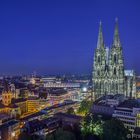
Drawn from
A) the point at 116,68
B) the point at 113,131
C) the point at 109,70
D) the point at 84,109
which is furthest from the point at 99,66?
the point at 113,131

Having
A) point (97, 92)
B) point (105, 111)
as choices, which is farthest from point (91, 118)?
point (97, 92)

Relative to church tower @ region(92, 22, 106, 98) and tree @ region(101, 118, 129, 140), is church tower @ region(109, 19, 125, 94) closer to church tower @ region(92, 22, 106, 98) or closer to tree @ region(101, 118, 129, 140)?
church tower @ region(92, 22, 106, 98)

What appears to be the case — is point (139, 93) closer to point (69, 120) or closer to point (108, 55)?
point (108, 55)

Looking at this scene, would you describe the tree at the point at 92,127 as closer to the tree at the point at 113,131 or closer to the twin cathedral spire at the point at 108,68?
the tree at the point at 113,131

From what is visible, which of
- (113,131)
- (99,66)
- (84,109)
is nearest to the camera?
(113,131)

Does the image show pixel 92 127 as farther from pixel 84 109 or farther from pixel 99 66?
pixel 99 66

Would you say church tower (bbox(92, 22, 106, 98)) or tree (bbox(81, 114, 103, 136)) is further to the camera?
church tower (bbox(92, 22, 106, 98))

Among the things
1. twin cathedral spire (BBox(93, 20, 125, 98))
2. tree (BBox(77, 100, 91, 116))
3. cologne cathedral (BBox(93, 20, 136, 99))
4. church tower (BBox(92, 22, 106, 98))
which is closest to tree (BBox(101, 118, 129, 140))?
tree (BBox(77, 100, 91, 116))

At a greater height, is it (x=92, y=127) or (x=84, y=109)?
(x=92, y=127)
